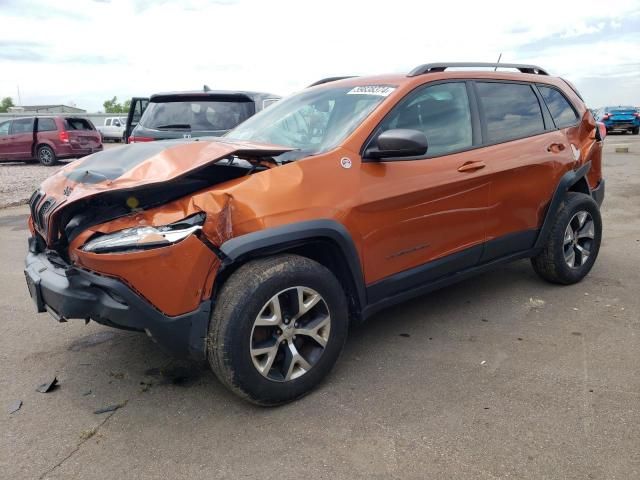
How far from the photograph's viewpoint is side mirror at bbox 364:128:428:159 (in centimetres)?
301

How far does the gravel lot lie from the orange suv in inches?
308

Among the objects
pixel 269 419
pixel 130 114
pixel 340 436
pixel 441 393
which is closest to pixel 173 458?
pixel 269 419

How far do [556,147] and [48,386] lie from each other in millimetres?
3941

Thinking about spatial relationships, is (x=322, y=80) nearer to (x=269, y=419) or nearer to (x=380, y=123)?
(x=380, y=123)

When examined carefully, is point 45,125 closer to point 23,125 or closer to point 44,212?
point 23,125

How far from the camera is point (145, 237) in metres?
2.54

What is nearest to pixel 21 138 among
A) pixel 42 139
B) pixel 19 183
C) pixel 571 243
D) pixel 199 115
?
pixel 42 139

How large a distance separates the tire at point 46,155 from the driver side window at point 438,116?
15737mm

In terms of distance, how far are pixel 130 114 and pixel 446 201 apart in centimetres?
664

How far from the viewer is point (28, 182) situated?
40.4 feet

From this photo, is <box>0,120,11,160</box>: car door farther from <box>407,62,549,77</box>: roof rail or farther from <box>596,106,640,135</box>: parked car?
<box>596,106,640,135</box>: parked car

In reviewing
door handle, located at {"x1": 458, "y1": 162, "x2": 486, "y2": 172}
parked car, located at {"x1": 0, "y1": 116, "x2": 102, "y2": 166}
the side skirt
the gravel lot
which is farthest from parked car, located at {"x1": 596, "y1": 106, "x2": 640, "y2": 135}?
door handle, located at {"x1": 458, "y1": 162, "x2": 486, "y2": 172}

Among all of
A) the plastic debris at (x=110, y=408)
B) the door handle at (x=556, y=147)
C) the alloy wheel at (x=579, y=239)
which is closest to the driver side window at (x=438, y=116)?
the door handle at (x=556, y=147)

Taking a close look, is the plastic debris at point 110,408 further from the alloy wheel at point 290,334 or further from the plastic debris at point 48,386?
the alloy wheel at point 290,334
